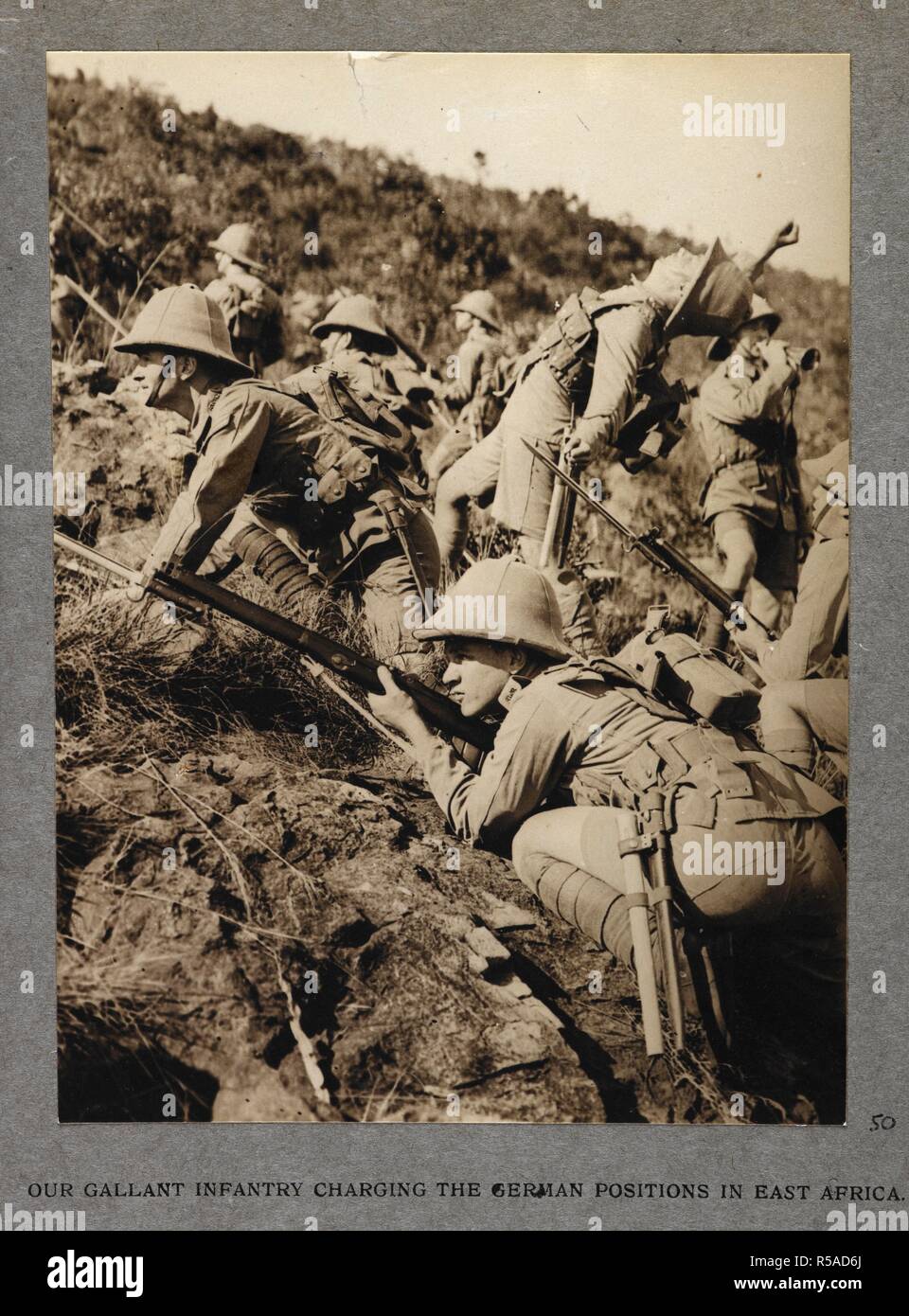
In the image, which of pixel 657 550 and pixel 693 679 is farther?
pixel 657 550

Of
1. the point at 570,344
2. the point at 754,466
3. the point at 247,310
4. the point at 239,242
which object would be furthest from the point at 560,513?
the point at 239,242

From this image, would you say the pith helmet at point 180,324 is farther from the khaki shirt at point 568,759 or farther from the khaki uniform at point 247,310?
the khaki shirt at point 568,759

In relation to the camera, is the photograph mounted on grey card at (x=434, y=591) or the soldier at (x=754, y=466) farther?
the soldier at (x=754, y=466)

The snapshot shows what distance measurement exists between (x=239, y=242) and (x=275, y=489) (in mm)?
784

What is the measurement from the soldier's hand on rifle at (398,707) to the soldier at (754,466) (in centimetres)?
97

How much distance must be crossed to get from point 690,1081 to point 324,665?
174 cm

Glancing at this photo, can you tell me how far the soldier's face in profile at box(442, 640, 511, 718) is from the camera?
3506 millimetres

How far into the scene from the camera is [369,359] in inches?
141

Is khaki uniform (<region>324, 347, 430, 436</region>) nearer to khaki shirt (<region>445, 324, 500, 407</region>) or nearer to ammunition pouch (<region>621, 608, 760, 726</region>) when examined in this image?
khaki shirt (<region>445, 324, 500, 407</region>)

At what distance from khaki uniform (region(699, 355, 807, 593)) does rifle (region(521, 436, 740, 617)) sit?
0.49 feet

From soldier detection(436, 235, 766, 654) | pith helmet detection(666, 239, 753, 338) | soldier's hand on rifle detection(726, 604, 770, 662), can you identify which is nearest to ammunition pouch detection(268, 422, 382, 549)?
soldier detection(436, 235, 766, 654)

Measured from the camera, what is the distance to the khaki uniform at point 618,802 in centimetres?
342

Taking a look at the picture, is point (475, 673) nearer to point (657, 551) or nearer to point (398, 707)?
point (398, 707)

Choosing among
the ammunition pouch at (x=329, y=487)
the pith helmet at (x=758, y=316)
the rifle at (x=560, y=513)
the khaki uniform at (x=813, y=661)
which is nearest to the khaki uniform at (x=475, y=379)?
the rifle at (x=560, y=513)
